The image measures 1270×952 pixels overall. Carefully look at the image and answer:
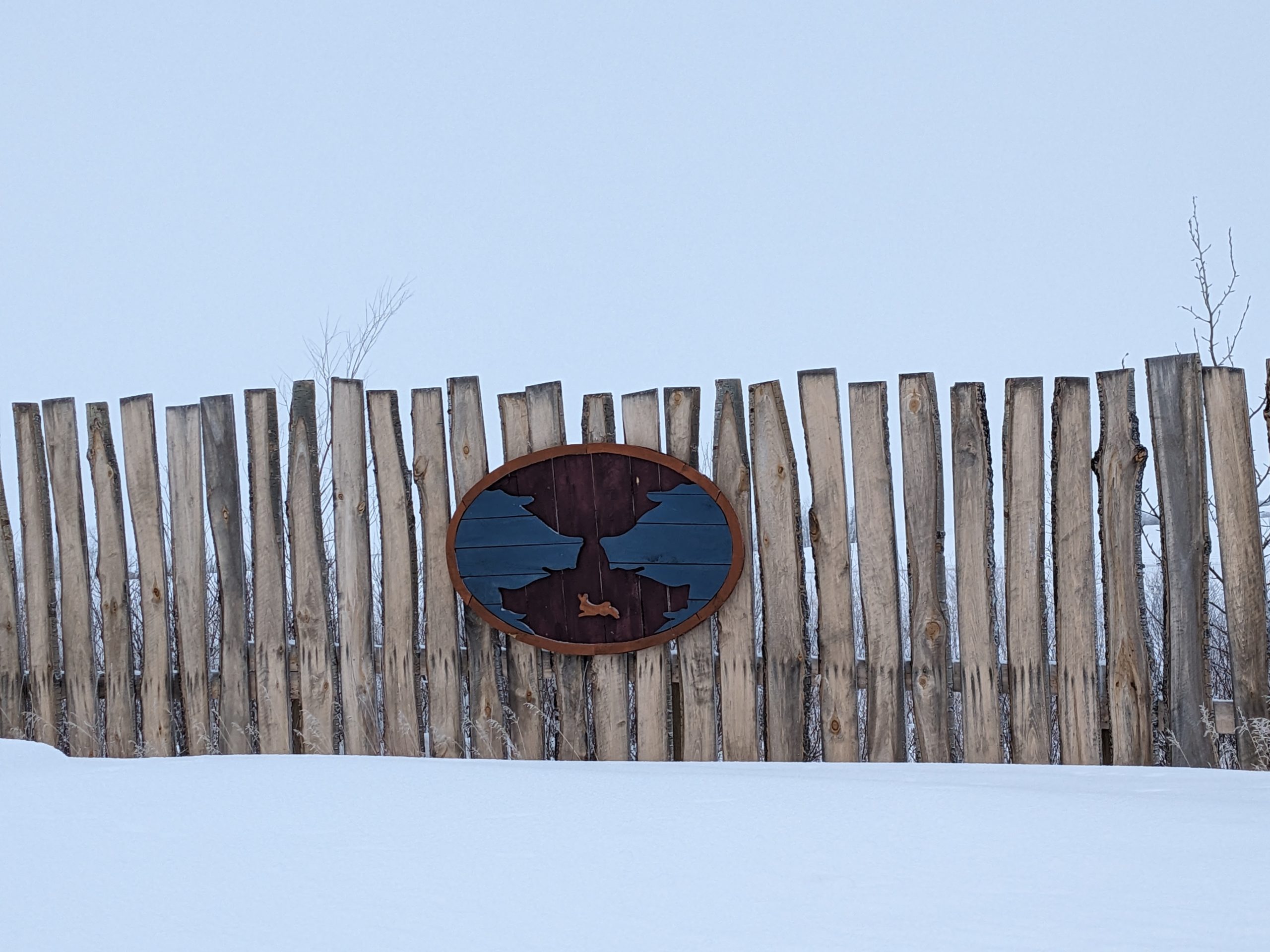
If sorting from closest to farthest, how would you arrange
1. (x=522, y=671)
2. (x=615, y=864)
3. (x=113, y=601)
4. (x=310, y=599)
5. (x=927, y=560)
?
(x=615, y=864)
(x=927, y=560)
(x=522, y=671)
(x=310, y=599)
(x=113, y=601)

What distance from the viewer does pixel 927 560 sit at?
3900mm

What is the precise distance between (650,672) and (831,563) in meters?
0.82

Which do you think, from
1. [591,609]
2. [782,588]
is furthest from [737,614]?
[591,609]

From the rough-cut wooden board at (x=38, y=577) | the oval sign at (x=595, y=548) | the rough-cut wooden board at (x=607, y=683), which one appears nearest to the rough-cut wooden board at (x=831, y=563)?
the oval sign at (x=595, y=548)

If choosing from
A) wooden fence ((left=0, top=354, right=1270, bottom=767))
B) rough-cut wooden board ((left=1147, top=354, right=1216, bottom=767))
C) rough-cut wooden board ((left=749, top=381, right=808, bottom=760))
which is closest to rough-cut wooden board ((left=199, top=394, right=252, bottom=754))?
wooden fence ((left=0, top=354, right=1270, bottom=767))

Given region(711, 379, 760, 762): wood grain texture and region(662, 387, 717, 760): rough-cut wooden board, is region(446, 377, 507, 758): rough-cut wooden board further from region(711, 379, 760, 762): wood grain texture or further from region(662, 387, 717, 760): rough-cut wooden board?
region(711, 379, 760, 762): wood grain texture

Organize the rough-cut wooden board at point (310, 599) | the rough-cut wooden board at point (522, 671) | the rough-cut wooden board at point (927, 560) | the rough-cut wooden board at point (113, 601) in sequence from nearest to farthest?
the rough-cut wooden board at point (927, 560) < the rough-cut wooden board at point (522, 671) < the rough-cut wooden board at point (310, 599) < the rough-cut wooden board at point (113, 601)

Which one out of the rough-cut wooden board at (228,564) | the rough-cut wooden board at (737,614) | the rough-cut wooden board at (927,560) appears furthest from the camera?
the rough-cut wooden board at (228,564)

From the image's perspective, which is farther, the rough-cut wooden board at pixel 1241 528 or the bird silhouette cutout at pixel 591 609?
the bird silhouette cutout at pixel 591 609

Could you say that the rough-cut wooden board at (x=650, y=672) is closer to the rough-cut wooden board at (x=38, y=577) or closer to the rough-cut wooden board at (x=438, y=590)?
the rough-cut wooden board at (x=438, y=590)

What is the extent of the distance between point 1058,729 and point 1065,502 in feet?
2.79

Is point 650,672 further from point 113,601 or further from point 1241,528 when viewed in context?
point 113,601

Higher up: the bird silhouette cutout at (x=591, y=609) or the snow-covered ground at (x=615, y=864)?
the bird silhouette cutout at (x=591, y=609)

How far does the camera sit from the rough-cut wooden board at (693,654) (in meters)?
4.05
